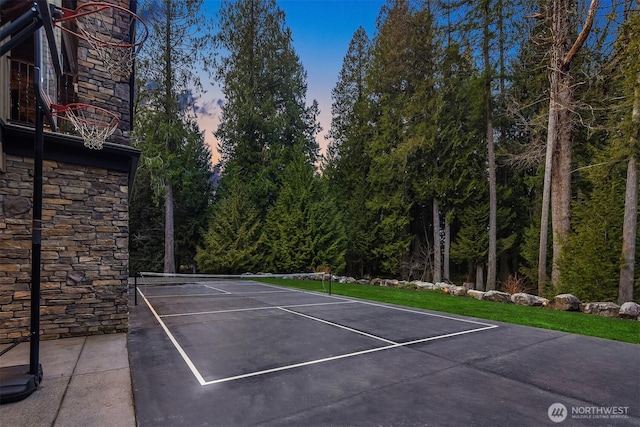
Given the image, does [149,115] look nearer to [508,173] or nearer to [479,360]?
[479,360]

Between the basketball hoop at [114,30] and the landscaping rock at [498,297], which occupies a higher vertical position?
the basketball hoop at [114,30]

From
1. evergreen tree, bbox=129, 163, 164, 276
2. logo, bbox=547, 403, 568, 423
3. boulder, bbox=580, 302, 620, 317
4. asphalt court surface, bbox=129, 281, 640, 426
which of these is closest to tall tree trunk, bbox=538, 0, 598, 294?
boulder, bbox=580, 302, 620, 317

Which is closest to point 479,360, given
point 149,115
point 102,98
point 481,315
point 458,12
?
point 481,315

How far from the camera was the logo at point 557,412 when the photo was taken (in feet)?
8.67

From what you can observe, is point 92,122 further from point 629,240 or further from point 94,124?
point 629,240

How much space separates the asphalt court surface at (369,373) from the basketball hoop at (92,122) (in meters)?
2.95

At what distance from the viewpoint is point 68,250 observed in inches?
194

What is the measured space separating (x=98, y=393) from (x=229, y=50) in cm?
2090

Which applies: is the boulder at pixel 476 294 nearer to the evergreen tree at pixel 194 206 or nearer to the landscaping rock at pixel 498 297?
the landscaping rock at pixel 498 297

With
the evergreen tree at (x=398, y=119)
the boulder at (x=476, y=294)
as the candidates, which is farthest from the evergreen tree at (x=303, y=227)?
the boulder at (x=476, y=294)

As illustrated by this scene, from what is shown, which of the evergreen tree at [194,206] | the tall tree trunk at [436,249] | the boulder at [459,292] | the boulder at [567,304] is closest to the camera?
the boulder at [567,304]

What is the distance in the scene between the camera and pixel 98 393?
3012 millimetres

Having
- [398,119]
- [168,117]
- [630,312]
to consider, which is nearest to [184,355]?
[630,312]

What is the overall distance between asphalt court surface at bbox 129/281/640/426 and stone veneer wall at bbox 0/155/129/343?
88cm
